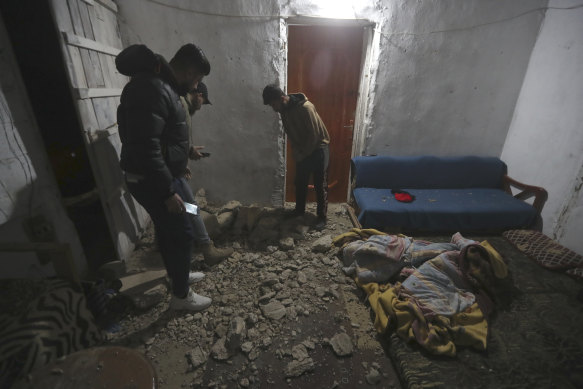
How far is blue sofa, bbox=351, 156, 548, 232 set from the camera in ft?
10.4

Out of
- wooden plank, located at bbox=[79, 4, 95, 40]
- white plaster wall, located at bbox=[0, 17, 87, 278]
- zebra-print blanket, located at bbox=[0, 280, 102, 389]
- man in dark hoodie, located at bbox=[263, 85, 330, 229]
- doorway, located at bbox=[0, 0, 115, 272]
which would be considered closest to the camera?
zebra-print blanket, located at bbox=[0, 280, 102, 389]

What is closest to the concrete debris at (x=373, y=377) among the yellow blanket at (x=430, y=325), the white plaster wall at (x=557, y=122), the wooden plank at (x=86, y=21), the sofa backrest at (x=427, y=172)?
the yellow blanket at (x=430, y=325)

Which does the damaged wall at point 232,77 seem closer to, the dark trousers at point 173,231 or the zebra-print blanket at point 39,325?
the dark trousers at point 173,231

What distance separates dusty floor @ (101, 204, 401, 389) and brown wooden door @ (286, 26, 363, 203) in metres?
2.24

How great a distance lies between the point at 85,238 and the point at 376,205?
2.93m

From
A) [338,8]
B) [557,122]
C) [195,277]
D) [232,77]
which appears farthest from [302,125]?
[557,122]

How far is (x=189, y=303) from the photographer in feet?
7.12

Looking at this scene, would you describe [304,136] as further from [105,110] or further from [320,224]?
[105,110]

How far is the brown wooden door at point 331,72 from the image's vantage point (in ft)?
12.2

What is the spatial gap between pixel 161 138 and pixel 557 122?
167 inches

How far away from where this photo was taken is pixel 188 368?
5.92 ft

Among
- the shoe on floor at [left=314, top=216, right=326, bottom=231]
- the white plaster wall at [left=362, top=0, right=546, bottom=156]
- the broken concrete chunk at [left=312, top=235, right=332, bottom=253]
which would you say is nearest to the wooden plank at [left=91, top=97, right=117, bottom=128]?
the broken concrete chunk at [left=312, top=235, right=332, bottom=253]

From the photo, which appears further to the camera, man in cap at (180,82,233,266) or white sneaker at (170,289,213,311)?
man in cap at (180,82,233,266)

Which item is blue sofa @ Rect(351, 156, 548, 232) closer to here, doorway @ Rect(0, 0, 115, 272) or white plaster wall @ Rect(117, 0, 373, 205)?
white plaster wall @ Rect(117, 0, 373, 205)
